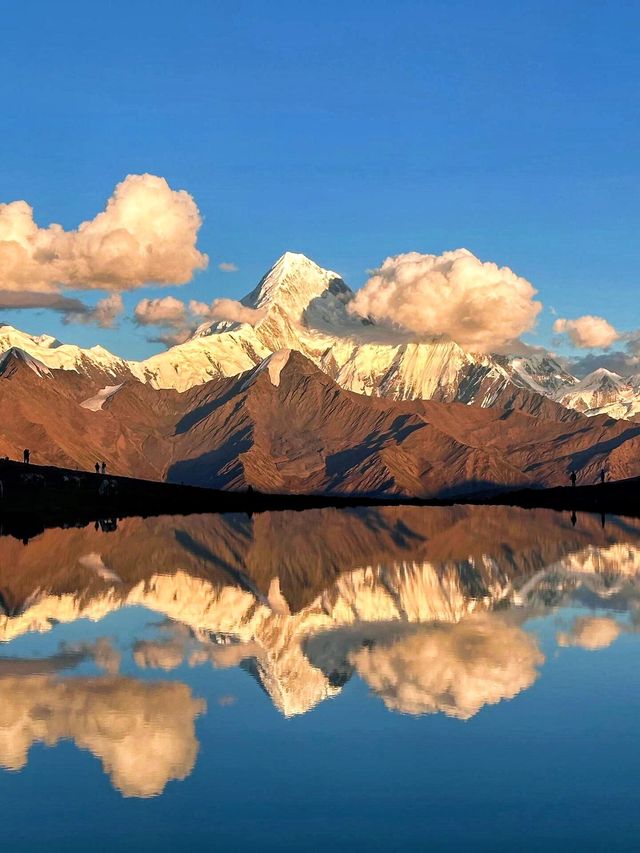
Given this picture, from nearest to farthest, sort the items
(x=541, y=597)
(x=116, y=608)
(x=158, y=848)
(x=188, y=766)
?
(x=158, y=848) < (x=188, y=766) < (x=116, y=608) < (x=541, y=597)

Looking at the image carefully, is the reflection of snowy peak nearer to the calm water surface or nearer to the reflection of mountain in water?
the reflection of mountain in water

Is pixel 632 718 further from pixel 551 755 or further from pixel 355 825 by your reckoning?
pixel 355 825

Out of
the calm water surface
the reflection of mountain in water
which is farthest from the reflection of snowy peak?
the calm water surface

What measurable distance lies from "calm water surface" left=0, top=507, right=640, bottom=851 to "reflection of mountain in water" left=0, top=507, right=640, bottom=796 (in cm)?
23

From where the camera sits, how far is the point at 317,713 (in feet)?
150

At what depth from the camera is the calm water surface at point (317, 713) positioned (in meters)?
33.3

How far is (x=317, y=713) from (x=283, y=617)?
91.9 ft

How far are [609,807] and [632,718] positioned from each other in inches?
460

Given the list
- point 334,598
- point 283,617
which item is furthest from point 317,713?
point 334,598

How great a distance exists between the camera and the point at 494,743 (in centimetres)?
4138

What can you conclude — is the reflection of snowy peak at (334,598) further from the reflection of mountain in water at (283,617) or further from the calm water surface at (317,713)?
the calm water surface at (317,713)

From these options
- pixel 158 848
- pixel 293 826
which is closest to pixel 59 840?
pixel 158 848

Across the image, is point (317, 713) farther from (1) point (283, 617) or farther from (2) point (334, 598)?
(2) point (334, 598)

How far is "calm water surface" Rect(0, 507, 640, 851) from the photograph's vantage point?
33281mm
